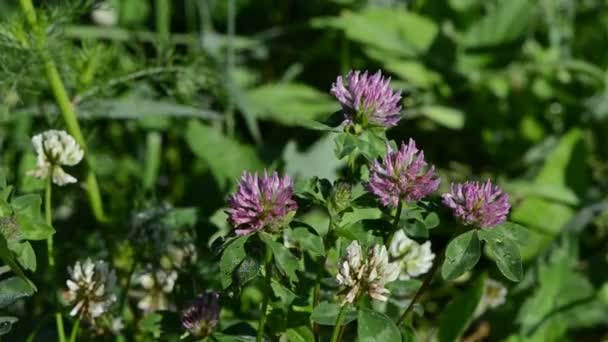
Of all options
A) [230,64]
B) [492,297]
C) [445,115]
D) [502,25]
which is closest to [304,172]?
[230,64]

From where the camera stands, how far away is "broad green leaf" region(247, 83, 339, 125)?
3.00 m

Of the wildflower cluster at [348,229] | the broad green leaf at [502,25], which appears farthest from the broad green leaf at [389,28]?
the wildflower cluster at [348,229]

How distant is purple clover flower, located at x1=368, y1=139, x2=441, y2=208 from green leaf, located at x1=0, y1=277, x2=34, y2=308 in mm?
562

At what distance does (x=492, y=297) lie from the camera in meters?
2.40

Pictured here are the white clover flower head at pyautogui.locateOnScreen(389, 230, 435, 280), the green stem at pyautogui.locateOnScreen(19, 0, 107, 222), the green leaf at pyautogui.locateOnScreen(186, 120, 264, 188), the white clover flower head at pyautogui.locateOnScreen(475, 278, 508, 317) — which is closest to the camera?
the white clover flower head at pyautogui.locateOnScreen(389, 230, 435, 280)

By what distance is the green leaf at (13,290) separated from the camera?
1.63m

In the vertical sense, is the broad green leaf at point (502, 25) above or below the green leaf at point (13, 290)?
below

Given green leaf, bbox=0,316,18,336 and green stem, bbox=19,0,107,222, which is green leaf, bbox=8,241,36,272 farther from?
green stem, bbox=19,0,107,222

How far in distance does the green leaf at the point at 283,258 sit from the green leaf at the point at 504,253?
0.92 ft

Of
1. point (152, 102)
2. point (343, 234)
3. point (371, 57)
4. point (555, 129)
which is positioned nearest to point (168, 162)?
point (152, 102)

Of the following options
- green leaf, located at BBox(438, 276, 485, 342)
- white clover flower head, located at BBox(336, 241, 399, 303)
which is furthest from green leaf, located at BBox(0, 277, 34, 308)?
green leaf, located at BBox(438, 276, 485, 342)

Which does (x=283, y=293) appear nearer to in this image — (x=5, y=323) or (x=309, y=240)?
(x=309, y=240)

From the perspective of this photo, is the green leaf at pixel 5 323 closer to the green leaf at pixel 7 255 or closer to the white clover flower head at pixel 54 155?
the green leaf at pixel 7 255

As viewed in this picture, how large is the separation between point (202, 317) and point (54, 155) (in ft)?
1.38
